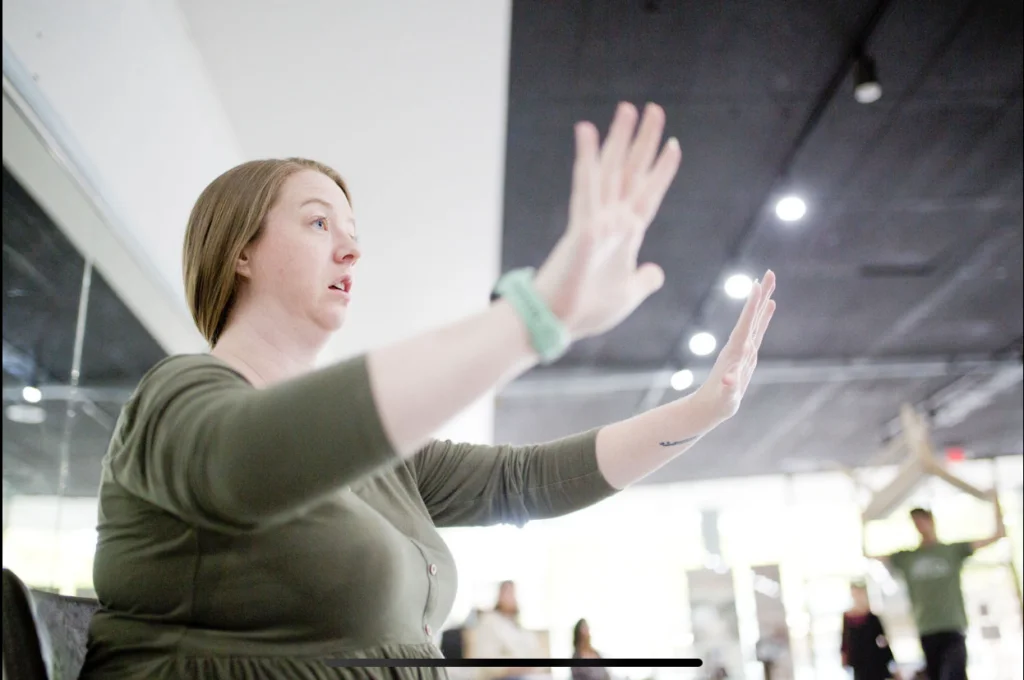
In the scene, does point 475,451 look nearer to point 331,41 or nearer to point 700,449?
point 331,41

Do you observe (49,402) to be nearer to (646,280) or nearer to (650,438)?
(650,438)

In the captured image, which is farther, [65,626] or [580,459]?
[580,459]

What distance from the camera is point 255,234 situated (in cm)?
76

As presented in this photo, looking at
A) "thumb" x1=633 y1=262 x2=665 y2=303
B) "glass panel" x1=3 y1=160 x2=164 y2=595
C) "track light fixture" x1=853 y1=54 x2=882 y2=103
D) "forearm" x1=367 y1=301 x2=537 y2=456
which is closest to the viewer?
"forearm" x1=367 y1=301 x2=537 y2=456

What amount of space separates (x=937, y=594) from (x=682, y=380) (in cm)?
279

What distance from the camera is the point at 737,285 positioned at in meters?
5.16

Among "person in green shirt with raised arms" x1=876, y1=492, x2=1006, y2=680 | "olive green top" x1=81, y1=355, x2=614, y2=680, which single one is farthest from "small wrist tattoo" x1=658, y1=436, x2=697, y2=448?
"person in green shirt with raised arms" x1=876, y1=492, x2=1006, y2=680

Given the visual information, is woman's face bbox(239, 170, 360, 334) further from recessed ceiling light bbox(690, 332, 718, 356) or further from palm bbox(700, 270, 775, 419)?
recessed ceiling light bbox(690, 332, 718, 356)

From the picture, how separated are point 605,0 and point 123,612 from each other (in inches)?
107

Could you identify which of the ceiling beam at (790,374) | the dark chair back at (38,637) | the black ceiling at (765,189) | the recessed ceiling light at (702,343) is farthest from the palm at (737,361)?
the ceiling beam at (790,374)

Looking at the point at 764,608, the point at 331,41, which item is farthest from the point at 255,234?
the point at 764,608

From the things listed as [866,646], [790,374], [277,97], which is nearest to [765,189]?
[866,646]

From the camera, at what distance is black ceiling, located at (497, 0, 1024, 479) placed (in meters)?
3.14

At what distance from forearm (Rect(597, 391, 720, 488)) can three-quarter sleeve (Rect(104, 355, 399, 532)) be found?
1.35 ft
